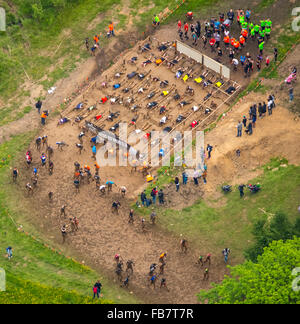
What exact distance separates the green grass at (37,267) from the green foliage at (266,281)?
11561 mm

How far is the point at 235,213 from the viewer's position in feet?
336

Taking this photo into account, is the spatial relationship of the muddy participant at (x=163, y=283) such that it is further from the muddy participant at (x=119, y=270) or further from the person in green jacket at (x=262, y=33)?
the person in green jacket at (x=262, y=33)

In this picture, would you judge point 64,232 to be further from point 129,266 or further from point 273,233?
point 273,233

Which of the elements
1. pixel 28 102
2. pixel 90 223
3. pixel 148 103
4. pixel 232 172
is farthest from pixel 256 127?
pixel 28 102

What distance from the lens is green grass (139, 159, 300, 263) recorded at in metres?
100

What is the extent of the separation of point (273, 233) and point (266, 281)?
838cm

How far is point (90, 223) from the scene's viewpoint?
10512cm

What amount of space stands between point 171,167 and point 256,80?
55.9ft

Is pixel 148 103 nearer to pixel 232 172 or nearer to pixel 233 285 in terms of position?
pixel 232 172

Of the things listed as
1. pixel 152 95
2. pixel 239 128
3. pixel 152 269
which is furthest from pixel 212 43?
pixel 152 269

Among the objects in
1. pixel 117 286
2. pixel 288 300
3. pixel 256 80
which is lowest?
pixel 117 286

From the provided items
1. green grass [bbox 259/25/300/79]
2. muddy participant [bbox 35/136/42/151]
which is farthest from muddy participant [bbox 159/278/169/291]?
green grass [bbox 259/25/300/79]

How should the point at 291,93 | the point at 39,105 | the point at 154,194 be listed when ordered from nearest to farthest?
the point at 154,194
the point at 291,93
the point at 39,105

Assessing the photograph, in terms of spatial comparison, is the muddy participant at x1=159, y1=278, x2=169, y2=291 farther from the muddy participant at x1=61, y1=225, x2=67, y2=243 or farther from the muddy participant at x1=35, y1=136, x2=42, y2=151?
the muddy participant at x1=35, y1=136, x2=42, y2=151
